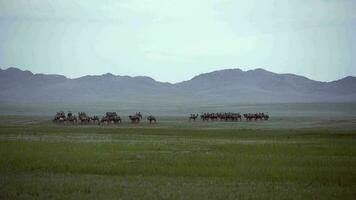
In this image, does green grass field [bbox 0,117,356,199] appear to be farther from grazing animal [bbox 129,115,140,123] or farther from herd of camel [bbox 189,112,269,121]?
herd of camel [bbox 189,112,269,121]

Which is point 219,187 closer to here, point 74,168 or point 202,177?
point 202,177

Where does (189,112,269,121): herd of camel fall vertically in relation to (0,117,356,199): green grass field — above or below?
above

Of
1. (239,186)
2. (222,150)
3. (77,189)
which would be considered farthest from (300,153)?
(77,189)

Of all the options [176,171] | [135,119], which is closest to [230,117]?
[135,119]

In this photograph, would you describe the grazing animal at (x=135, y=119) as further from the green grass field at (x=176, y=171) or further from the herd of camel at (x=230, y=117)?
the green grass field at (x=176, y=171)

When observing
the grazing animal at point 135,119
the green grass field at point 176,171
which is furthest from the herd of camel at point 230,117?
the green grass field at point 176,171

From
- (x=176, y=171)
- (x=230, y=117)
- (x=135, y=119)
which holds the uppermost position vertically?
(x=230, y=117)

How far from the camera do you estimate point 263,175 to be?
17.8 meters

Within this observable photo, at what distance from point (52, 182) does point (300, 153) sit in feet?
40.8

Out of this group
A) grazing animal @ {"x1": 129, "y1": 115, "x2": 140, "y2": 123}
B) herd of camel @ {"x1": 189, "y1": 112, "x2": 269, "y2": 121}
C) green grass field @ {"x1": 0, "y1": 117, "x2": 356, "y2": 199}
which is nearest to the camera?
green grass field @ {"x1": 0, "y1": 117, "x2": 356, "y2": 199}

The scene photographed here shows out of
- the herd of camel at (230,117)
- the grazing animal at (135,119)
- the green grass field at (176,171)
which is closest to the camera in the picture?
the green grass field at (176,171)

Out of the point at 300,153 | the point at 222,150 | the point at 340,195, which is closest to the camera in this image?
the point at 340,195

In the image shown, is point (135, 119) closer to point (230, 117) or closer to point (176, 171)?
point (230, 117)

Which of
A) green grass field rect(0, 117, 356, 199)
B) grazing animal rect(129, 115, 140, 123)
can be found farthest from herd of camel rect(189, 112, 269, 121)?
green grass field rect(0, 117, 356, 199)
